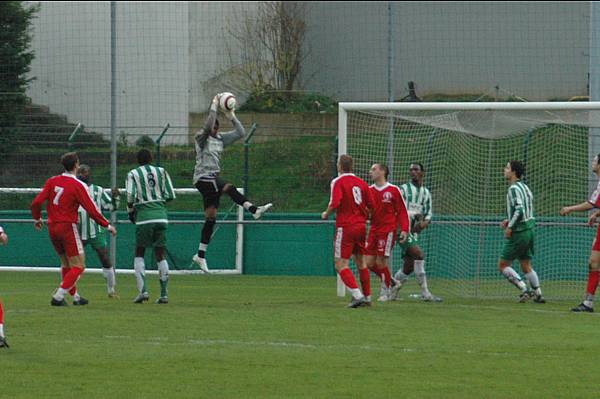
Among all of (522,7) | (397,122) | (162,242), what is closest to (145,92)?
(397,122)

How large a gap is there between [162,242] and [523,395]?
8.56 metres

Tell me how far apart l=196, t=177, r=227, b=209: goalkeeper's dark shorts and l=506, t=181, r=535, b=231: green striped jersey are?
4285 millimetres

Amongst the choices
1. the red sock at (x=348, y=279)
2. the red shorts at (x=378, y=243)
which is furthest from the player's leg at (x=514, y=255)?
the red sock at (x=348, y=279)

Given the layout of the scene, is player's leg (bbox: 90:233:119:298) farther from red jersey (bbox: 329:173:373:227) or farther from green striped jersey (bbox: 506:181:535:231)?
green striped jersey (bbox: 506:181:535:231)

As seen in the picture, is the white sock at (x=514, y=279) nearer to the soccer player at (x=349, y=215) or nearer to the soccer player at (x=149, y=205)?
the soccer player at (x=349, y=215)

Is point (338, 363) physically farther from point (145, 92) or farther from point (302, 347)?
point (145, 92)

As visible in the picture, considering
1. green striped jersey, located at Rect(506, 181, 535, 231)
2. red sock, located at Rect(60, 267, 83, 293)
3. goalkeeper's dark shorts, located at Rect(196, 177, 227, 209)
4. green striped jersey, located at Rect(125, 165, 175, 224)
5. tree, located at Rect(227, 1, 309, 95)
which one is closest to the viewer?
red sock, located at Rect(60, 267, 83, 293)

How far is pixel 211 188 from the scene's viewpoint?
16516mm

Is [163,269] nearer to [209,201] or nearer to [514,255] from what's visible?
[209,201]

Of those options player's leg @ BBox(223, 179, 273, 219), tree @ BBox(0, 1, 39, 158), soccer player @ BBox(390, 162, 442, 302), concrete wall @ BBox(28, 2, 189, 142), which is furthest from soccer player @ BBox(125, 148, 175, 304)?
tree @ BBox(0, 1, 39, 158)

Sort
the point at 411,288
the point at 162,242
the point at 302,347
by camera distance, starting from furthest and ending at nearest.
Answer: the point at 411,288, the point at 162,242, the point at 302,347

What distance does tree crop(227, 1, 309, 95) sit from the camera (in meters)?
27.8

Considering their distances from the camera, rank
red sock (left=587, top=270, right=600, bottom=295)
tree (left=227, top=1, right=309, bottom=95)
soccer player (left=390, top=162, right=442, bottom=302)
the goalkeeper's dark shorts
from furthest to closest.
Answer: tree (left=227, top=1, right=309, bottom=95) < soccer player (left=390, top=162, right=442, bottom=302) < the goalkeeper's dark shorts < red sock (left=587, top=270, right=600, bottom=295)

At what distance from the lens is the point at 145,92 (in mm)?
25000
